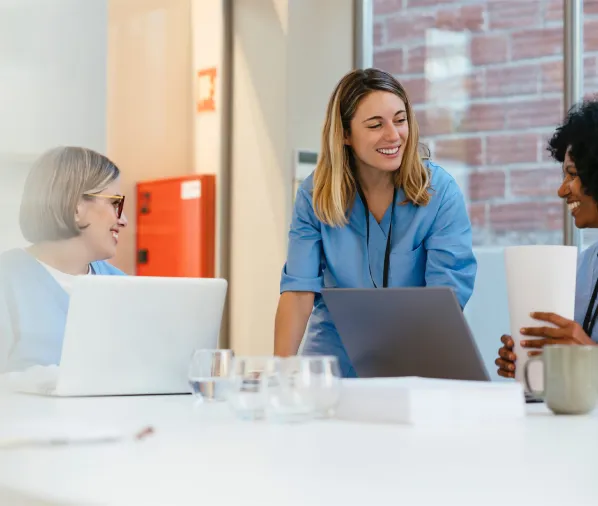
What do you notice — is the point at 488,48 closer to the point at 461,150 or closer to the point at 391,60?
the point at 461,150

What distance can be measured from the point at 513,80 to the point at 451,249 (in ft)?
6.59

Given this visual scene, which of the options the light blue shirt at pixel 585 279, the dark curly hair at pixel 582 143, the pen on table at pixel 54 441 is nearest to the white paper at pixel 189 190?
the dark curly hair at pixel 582 143

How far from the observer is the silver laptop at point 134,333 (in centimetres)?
169

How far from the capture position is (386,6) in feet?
15.6

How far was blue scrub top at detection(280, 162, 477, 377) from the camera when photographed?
248cm

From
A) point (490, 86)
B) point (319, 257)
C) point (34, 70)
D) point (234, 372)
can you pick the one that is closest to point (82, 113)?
point (34, 70)

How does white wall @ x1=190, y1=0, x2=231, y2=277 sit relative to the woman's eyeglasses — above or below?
above

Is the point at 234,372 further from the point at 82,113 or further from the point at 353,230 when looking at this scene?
the point at 82,113

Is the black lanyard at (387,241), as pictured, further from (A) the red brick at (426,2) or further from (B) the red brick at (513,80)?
(A) the red brick at (426,2)

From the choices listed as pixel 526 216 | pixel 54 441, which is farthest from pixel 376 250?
pixel 526 216

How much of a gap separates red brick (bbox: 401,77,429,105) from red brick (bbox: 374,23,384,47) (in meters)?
0.28

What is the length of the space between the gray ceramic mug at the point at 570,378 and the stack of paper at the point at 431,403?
0.07 m

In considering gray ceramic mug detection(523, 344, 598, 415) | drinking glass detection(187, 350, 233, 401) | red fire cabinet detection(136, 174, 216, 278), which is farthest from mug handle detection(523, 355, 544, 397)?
red fire cabinet detection(136, 174, 216, 278)

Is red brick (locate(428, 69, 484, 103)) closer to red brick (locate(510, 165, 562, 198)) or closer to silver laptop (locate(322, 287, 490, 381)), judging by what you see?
red brick (locate(510, 165, 562, 198))
